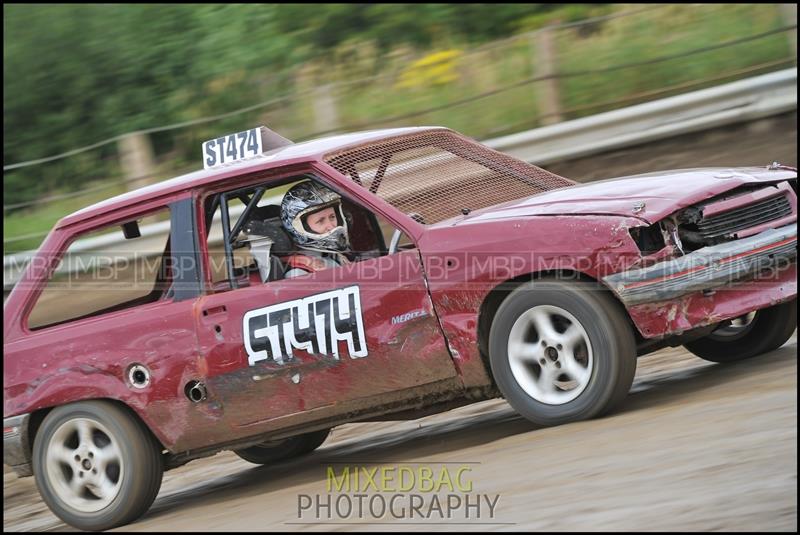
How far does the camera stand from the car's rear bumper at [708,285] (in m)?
4.99

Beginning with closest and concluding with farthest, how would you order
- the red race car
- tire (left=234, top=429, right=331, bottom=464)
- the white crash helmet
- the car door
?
the red race car, the car door, the white crash helmet, tire (left=234, top=429, right=331, bottom=464)

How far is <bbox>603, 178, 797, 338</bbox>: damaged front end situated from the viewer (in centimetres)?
500

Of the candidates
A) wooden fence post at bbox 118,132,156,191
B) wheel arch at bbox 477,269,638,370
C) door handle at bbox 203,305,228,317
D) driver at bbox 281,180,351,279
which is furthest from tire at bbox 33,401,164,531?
wooden fence post at bbox 118,132,156,191

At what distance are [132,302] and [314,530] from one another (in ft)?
8.67

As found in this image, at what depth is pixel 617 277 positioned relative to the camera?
196 inches

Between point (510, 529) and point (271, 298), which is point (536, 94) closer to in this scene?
point (271, 298)

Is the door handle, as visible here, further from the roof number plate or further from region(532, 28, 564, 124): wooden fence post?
region(532, 28, 564, 124): wooden fence post

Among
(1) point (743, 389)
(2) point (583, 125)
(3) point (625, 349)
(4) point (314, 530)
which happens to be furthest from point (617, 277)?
(2) point (583, 125)

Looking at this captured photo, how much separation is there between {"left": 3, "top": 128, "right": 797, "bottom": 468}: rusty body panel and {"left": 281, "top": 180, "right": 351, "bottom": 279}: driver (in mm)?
213

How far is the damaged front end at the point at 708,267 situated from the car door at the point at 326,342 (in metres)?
0.94

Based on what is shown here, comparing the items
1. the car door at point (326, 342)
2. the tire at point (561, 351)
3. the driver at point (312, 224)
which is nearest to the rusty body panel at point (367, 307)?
the car door at point (326, 342)

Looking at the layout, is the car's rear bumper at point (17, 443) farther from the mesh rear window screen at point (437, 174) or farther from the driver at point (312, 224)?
the mesh rear window screen at point (437, 174)

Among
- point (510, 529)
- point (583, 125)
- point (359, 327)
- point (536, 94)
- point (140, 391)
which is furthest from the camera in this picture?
point (536, 94)

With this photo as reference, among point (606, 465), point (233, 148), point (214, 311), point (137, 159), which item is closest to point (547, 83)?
point (137, 159)
